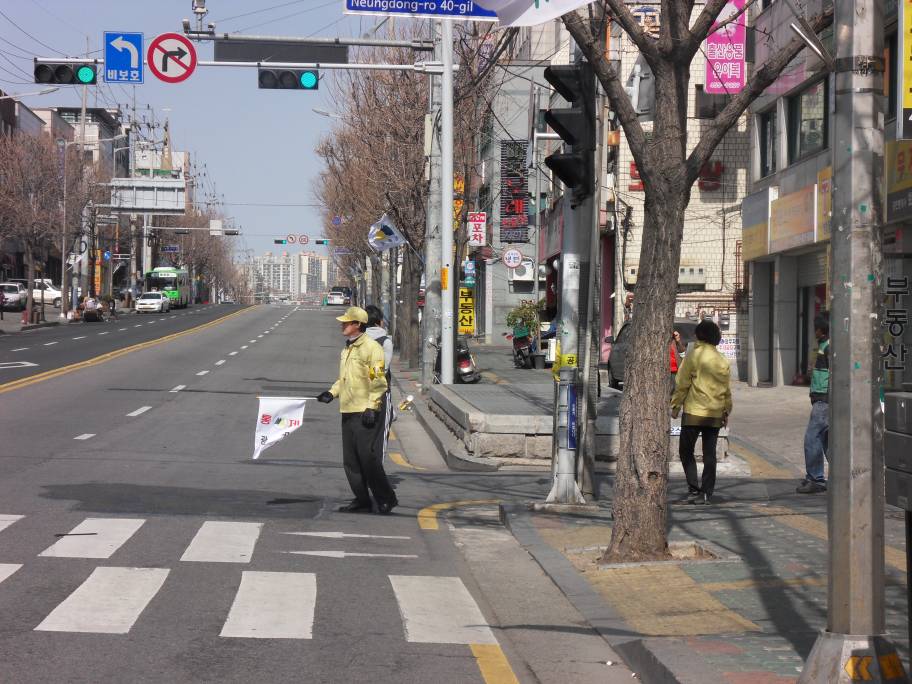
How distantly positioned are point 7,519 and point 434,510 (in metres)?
3.96

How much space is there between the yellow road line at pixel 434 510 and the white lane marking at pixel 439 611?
2.47 meters

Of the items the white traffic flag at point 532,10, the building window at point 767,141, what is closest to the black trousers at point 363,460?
the white traffic flag at point 532,10

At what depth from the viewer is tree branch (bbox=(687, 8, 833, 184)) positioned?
28.9 feet

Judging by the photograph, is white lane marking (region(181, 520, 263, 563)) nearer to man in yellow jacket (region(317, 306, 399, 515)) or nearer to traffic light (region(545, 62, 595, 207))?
man in yellow jacket (region(317, 306, 399, 515))

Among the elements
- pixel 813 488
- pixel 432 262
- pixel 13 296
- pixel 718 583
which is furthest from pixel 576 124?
pixel 13 296

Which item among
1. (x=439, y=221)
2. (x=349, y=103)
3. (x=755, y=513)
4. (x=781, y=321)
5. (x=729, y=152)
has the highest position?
(x=349, y=103)

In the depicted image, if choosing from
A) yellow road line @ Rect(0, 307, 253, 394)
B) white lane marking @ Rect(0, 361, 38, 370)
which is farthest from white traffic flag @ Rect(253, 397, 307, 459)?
white lane marking @ Rect(0, 361, 38, 370)

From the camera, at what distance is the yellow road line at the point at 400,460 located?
1606 centimetres

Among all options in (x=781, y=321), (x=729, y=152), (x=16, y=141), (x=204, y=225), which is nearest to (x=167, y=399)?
(x=781, y=321)

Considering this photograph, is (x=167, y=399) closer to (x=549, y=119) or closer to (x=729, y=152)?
(x=549, y=119)

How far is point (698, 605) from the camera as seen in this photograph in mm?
7668

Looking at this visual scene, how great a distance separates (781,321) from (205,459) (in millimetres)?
16574

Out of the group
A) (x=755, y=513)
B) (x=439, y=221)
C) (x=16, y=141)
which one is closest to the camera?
(x=755, y=513)

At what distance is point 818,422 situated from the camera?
43.2ft
